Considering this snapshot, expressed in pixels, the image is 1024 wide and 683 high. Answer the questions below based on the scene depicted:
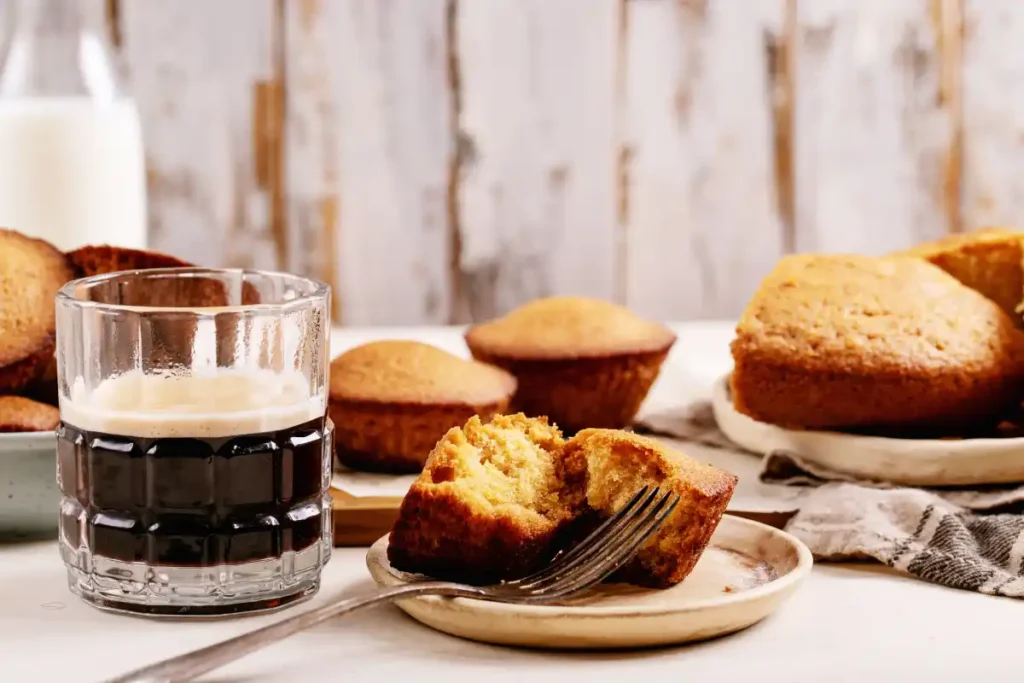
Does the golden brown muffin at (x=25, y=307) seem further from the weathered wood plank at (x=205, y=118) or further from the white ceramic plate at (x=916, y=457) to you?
the weathered wood plank at (x=205, y=118)

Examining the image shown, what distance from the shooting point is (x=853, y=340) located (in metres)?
1.42

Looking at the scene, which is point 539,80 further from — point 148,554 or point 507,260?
point 148,554

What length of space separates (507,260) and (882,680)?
2.01 m

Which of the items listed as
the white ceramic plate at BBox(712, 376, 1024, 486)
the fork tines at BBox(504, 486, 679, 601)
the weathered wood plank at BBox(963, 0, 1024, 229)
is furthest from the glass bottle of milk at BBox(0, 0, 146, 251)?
the weathered wood plank at BBox(963, 0, 1024, 229)

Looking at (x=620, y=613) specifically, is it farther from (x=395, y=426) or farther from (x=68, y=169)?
(x=68, y=169)

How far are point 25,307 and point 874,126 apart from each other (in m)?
2.09

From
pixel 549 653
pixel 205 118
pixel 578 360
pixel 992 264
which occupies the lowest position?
pixel 549 653

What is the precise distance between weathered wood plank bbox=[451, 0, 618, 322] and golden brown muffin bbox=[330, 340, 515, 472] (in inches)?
55.1

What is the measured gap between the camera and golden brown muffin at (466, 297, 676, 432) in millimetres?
1556

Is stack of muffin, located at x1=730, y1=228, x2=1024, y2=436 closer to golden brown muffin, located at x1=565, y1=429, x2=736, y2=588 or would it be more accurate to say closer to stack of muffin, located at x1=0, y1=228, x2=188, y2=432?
golden brown muffin, located at x1=565, y1=429, x2=736, y2=588

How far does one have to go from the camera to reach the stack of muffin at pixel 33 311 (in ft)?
3.86

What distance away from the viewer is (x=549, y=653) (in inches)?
37.7

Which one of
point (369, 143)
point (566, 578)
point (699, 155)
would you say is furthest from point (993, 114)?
point (566, 578)

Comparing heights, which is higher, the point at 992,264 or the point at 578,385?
the point at 992,264
